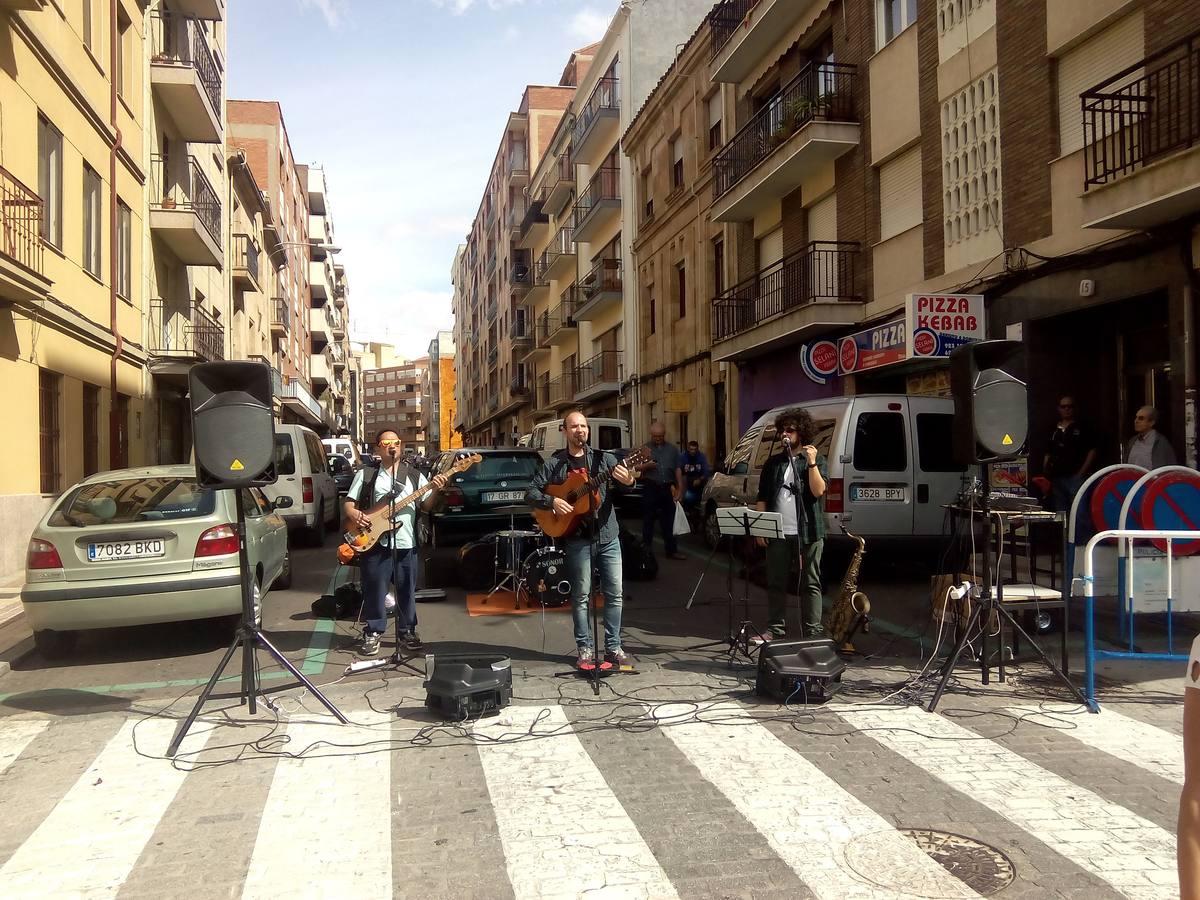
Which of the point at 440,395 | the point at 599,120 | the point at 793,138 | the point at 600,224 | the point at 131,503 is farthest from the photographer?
the point at 440,395

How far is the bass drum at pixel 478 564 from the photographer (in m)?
10.5

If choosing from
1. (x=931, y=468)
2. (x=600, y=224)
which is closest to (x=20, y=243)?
(x=931, y=468)

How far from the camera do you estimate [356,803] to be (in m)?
4.19

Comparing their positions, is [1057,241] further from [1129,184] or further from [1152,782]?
[1152,782]

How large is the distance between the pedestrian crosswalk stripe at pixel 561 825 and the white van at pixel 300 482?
10.2 metres

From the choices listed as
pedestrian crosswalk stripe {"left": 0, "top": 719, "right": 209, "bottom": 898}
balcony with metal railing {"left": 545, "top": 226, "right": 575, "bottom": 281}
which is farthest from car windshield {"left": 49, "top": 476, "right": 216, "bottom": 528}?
balcony with metal railing {"left": 545, "top": 226, "right": 575, "bottom": 281}

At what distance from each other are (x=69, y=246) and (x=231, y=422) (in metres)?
11.9

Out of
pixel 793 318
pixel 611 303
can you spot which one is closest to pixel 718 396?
pixel 793 318

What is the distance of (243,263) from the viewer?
33.4m

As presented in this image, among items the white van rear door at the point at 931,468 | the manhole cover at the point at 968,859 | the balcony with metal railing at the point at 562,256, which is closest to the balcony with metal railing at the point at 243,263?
the balcony with metal railing at the point at 562,256

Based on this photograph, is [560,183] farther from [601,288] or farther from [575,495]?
[575,495]

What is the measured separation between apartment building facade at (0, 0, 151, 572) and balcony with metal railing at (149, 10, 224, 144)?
2.68ft

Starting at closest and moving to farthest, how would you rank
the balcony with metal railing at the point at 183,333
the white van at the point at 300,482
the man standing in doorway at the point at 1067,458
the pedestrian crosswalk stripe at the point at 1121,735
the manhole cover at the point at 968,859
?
the manhole cover at the point at 968,859
the pedestrian crosswalk stripe at the point at 1121,735
the man standing in doorway at the point at 1067,458
the white van at the point at 300,482
the balcony with metal railing at the point at 183,333

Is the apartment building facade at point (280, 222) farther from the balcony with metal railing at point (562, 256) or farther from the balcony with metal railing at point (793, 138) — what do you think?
the balcony with metal railing at point (793, 138)
